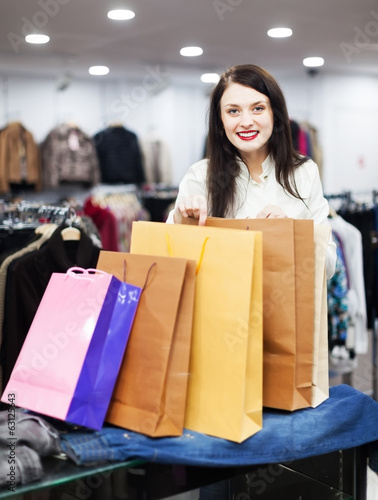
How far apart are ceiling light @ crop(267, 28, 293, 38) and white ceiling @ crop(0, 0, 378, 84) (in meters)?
0.05

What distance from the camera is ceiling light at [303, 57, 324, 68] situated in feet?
20.7

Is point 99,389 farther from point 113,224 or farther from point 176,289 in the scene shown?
point 113,224

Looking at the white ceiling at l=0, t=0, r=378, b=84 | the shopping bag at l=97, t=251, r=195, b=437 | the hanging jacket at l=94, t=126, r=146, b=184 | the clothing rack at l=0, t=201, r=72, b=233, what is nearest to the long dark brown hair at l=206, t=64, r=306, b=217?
the shopping bag at l=97, t=251, r=195, b=437

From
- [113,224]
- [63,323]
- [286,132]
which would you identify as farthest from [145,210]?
[63,323]

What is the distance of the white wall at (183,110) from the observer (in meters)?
7.12

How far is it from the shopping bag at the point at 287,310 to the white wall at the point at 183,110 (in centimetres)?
584

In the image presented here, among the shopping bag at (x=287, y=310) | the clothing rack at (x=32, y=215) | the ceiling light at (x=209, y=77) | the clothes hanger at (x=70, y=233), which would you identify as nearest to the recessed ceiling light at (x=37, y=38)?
the ceiling light at (x=209, y=77)

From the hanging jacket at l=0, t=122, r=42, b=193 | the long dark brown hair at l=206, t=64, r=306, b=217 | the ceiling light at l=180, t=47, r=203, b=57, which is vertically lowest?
the long dark brown hair at l=206, t=64, r=306, b=217

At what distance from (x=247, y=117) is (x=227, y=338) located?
597mm

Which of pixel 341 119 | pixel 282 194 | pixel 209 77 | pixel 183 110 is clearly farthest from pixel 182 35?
pixel 282 194

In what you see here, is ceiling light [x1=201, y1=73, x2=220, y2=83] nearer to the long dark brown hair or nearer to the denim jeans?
the long dark brown hair

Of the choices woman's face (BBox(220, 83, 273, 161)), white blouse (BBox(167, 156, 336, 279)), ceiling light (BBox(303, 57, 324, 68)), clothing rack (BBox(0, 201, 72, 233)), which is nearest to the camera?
woman's face (BBox(220, 83, 273, 161))

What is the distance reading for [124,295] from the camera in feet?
4.01

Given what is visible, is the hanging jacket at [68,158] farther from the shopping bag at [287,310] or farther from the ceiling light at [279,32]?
the shopping bag at [287,310]
